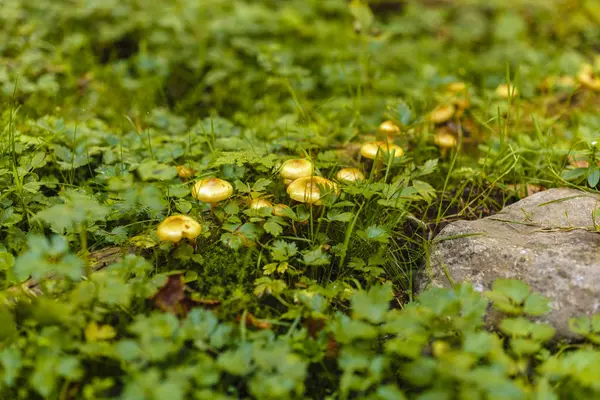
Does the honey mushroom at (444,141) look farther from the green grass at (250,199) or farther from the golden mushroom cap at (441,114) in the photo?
the golden mushroom cap at (441,114)

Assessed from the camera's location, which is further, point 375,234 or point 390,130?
point 390,130

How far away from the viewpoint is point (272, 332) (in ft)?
6.77

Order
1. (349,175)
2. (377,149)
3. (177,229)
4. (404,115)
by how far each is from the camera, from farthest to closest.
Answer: (404,115), (377,149), (349,175), (177,229)

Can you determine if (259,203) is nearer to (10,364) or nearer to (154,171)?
(154,171)

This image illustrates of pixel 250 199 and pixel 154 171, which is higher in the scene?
pixel 154 171

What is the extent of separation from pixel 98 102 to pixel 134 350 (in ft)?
8.78

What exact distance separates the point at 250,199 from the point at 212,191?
220 millimetres

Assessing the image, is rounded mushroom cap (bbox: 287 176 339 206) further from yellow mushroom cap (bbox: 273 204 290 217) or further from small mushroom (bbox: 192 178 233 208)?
small mushroom (bbox: 192 178 233 208)

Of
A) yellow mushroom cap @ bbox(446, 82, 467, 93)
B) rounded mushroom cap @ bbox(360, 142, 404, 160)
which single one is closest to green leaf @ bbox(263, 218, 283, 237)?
rounded mushroom cap @ bbox(360, 142, 404, 160)

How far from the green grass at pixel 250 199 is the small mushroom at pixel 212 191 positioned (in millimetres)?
113

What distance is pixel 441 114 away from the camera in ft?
11.5

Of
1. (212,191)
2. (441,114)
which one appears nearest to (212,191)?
(212,191)

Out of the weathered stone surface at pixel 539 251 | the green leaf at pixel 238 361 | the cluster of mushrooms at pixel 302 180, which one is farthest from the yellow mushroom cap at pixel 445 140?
the green leaf at pixel 238 361

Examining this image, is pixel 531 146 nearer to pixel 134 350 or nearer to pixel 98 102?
pixel 134 350
